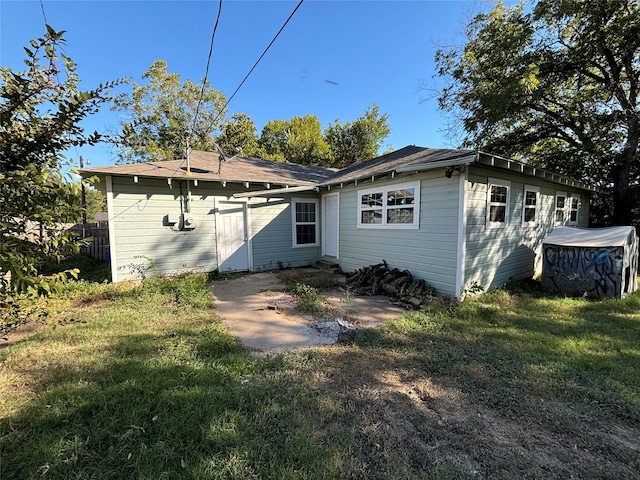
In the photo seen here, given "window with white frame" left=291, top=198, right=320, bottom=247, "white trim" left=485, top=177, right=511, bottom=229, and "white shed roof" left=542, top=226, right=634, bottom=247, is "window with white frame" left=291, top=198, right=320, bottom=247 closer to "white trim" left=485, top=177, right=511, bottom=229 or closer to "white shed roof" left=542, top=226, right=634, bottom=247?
"white trim" left=485, top=177, right=511, bottom=229

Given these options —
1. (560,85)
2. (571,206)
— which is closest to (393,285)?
(571,206)

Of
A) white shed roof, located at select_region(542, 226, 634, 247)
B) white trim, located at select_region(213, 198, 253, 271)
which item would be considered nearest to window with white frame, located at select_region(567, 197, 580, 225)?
white shed roof, located at select_region(542, 226, 634, 247)

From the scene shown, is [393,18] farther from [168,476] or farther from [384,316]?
[168,476]

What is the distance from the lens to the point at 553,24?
889 centimetres

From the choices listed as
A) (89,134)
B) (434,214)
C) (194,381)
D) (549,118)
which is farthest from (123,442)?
(549,118)

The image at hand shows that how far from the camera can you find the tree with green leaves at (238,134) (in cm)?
2017

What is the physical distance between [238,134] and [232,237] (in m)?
14.7

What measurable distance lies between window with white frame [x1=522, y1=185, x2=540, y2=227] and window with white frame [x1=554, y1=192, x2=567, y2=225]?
149 centimetres

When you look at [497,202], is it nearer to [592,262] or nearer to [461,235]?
[461,235]

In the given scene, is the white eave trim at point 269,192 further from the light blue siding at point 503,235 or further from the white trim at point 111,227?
the light blue siding at point 503,235

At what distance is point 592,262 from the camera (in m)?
5.74

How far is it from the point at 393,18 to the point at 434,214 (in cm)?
451

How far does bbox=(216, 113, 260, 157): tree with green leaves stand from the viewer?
66.2ft

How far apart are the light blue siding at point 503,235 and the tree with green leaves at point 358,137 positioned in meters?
14.1
